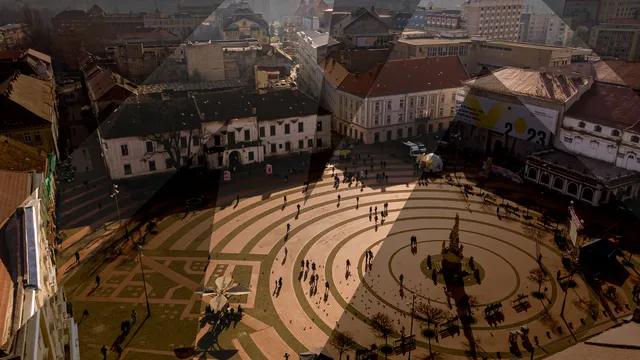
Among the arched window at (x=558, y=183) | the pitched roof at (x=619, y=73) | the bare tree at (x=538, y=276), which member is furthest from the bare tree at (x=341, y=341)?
the pitched roof at (x=619, y=73)

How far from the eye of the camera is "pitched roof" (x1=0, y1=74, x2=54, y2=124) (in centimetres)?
6312

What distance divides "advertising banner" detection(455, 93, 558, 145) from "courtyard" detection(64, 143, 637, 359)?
1345 centimetres

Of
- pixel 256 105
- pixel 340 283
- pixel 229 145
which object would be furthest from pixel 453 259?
pixel 256 105

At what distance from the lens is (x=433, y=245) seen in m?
46.0

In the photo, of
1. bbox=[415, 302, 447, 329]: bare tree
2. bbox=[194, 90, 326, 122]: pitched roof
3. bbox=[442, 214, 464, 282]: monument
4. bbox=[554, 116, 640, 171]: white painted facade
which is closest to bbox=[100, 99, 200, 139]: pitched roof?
bbox=[194, 90, 326, 122]: pitched roof

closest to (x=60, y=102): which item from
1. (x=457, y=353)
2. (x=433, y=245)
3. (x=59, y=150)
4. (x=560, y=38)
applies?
(x=59, y=150)

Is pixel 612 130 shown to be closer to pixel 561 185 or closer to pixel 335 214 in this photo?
pixel 561 185

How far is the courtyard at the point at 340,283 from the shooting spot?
33125 millimetres

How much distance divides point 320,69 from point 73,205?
5510 cm

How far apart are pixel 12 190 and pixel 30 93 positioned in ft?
172

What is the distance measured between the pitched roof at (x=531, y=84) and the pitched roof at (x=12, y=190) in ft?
192

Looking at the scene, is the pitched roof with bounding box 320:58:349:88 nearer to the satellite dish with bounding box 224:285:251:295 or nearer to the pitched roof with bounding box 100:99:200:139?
the pitched roof with bounding box 100:99:200:139

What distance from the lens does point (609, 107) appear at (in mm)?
57438

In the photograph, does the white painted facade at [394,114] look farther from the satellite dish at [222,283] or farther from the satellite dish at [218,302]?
the satellite dish at [218,302]
